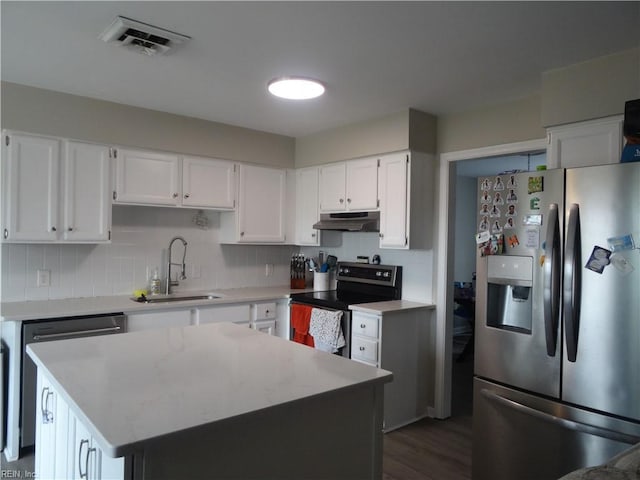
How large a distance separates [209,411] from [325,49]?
1.87 m

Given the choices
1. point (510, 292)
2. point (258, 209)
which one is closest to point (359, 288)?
point (258, 209)

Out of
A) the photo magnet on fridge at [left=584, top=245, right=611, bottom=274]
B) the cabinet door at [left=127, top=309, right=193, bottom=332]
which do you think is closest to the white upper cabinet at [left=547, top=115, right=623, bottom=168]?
the photo magnet on fridge at [left=584, top=245, right=611, bottom=274]

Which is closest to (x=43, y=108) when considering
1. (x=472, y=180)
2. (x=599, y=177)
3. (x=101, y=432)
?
(x=101, y=432)

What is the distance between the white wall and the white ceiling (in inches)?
47.5

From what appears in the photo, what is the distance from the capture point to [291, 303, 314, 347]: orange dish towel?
378 cm

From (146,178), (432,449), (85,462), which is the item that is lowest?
(432,449)

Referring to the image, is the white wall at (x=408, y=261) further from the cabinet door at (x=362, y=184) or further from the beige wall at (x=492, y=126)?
the beige wall at (x=492, y=126)

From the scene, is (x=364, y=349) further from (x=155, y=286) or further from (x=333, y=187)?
(x=155, y=286)

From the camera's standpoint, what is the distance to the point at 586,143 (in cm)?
245

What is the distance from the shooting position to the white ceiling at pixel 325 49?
2.00 metres

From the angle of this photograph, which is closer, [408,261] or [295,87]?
[295,87]

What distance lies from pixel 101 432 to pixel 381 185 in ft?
9.54

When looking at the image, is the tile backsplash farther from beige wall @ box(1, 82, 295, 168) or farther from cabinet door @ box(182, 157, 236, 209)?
beige wall @ box(1, 82, 295, 168)

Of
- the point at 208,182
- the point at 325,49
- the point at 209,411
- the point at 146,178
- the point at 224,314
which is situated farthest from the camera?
the point at 208,182
